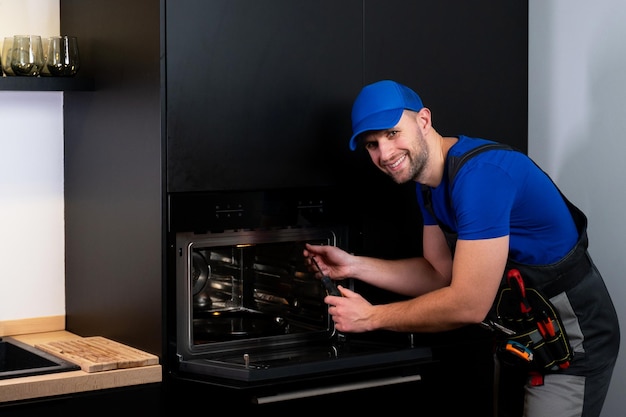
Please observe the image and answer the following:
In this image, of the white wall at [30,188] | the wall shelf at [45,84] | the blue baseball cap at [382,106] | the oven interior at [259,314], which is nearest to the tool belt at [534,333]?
the oven interior at [259,314]

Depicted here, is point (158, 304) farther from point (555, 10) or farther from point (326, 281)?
point (555, 10)

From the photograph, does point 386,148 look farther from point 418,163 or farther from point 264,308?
point 264,308

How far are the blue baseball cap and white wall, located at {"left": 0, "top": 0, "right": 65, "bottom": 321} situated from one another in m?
0.97

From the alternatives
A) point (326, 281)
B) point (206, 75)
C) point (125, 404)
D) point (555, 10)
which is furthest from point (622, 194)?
point (125, 404)

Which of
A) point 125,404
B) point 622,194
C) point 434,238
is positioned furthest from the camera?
point 622,194

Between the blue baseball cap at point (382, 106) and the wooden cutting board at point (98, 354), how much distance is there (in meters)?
0.76

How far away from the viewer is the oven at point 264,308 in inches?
96.3

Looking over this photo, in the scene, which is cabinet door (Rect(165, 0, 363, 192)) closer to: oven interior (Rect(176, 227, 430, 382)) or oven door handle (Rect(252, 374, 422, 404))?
oven interior (Rect(176, 227, 430, 382))

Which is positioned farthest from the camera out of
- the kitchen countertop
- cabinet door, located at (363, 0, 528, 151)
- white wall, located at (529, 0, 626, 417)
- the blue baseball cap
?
white wall, located at (529, 0, 626, 417)

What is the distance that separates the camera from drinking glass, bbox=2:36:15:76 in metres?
2.57

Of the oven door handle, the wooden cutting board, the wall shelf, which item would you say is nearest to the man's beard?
the oven door handle

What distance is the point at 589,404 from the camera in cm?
245

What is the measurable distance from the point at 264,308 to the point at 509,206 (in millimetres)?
853

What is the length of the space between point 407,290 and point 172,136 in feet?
2.53
